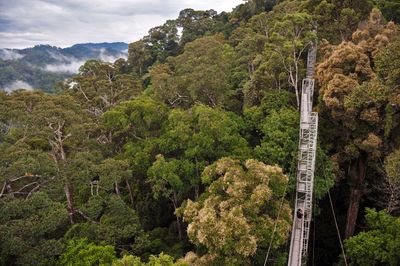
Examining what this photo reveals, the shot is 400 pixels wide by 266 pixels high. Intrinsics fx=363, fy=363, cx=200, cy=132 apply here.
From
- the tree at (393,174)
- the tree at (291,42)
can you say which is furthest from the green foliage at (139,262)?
the tree at (291,42)

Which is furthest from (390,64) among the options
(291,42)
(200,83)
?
(200,83)

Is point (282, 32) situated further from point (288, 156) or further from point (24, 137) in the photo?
point (24, 137)

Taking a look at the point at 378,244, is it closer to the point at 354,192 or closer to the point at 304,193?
the point at 304,193

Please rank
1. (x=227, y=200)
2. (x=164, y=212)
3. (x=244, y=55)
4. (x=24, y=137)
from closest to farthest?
(x=227, y=200) < (x=24, y=137) < (x=164, y=212) < (x=244, y=55)

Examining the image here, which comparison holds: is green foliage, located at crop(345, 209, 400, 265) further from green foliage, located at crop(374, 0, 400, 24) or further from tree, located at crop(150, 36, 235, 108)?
green foliage, located at crop(374, 0, 400, 24)

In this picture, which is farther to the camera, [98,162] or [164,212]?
[164,212]

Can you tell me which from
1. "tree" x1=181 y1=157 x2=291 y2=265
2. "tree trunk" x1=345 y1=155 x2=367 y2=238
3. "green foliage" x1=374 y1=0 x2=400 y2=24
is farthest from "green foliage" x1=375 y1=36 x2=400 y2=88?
"green foliage" x1=374 y1=0 x2=400 y2=24

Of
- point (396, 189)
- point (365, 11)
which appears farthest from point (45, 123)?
point (365, 11)
